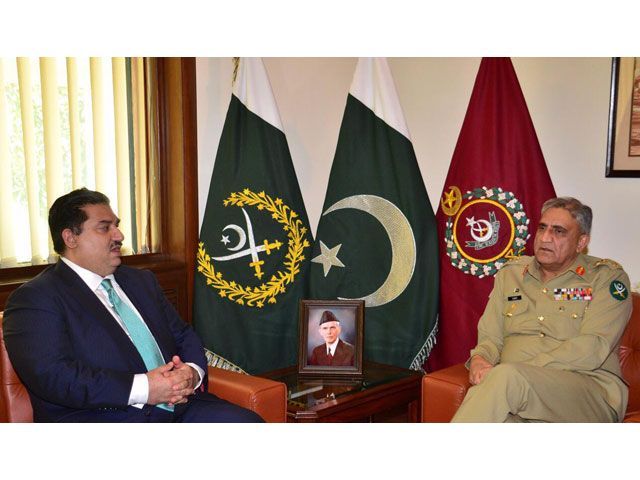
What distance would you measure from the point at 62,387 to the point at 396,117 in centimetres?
205

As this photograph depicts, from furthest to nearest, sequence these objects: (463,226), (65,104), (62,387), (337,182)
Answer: (337,182) → (463,226) → (65,104) → (62,387)

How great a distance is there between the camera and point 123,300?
2182 mm

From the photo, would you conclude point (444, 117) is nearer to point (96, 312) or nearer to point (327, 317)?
point (327, 317)

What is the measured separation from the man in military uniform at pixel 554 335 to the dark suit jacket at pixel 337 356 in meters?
0.56

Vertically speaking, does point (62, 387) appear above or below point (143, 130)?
below

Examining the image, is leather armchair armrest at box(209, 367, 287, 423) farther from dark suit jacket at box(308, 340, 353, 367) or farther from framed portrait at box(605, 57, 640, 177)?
framed portrait at box(605, 57, 640, 177)

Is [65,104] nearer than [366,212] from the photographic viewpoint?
Yes

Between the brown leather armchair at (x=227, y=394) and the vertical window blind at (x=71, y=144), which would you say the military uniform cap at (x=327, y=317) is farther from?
the vertical window blind at (x=71, y=144)

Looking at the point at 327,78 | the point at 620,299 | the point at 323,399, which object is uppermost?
the point at 327,78

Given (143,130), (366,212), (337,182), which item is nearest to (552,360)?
(366,212)

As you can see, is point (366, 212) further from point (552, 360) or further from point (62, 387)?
point (62, 387)

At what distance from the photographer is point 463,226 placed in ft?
9.78

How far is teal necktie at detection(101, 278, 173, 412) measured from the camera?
6.96 feet

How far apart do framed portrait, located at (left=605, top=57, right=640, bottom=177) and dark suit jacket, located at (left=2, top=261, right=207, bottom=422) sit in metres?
2.45
